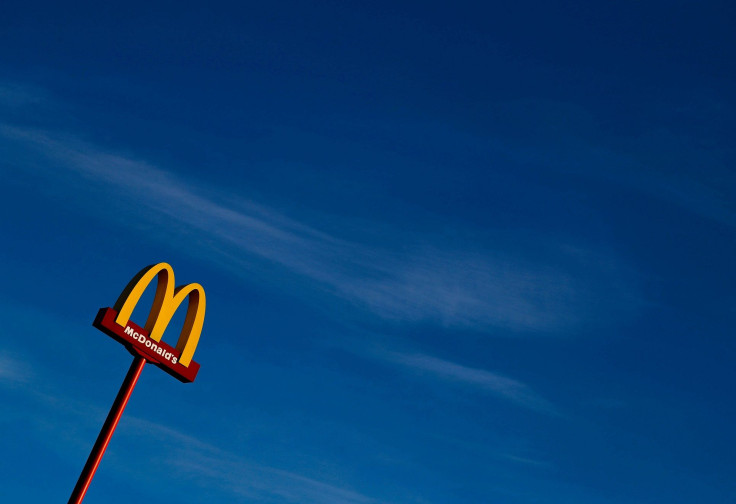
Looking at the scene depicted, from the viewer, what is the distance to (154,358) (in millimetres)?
39250

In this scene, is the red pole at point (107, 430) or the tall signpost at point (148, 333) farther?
the tall signpost at point (148, 333)

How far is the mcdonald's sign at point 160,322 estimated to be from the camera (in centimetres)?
3728

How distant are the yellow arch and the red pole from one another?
158 cm

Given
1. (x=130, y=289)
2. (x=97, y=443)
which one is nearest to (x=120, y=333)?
(x=130, y=289)

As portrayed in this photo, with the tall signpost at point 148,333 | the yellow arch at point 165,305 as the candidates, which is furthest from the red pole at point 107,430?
the yellow arch at point 165,305

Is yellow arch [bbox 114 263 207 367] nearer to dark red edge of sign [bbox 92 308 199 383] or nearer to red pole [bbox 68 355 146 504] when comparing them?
dark red edge of sign [bbox 92 308 199 383]

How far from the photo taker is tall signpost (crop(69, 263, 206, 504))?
121 ft

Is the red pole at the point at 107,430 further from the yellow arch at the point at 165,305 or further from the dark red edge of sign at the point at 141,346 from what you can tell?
the yellow arch at the point at 165,305

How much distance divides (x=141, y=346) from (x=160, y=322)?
158cm

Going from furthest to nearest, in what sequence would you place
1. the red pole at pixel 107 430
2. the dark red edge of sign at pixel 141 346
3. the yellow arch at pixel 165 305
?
1. the yellow arch at pixel 165 305
2. the dark red edge of sign at pixel 141 346
3. the red pole at pixel 107 430

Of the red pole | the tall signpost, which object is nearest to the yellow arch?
the tall signpost

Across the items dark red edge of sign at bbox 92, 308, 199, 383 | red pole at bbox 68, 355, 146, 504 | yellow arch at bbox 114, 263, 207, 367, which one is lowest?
red pole at bbox 68, 355, 146, 504

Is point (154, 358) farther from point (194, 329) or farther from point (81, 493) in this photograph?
point (81, 493)

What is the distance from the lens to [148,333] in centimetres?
3906
